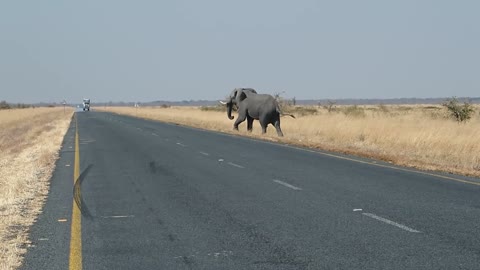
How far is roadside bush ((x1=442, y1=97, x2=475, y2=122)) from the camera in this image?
39125mm

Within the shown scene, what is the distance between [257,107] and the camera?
32.6 m

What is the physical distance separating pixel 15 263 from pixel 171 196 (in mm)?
4740

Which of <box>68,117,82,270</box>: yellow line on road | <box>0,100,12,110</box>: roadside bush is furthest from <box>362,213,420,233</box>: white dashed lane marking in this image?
<box>0,100,12,110</box>: roadside bush

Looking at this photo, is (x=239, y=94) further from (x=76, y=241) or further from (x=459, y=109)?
(x=76, y=241)

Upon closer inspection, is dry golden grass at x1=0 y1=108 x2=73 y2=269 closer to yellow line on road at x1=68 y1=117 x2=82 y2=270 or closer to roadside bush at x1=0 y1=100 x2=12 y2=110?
yellow line on road at x1=68 y1=117 x2=82 y2=270

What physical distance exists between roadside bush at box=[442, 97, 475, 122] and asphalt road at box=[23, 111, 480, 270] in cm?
2617

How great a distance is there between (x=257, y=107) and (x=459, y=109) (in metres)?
15.3

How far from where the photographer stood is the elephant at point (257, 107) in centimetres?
3203

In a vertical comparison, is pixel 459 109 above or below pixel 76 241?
above

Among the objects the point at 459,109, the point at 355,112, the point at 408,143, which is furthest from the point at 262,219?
the point at 355,112

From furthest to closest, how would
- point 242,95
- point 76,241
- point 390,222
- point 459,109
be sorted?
point 459,109 → point 242,95 → point 390,222 → point 76,241

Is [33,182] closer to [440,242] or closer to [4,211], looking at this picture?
[4,211]

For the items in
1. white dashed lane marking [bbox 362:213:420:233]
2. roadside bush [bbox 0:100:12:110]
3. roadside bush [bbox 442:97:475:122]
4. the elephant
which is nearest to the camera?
white dashed lane marking [bbox 362:213:420:233]

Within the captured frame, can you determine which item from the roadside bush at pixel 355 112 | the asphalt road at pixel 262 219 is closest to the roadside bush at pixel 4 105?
the roadside bush at pixel 355 112
